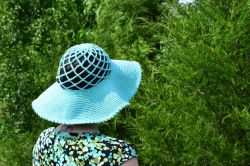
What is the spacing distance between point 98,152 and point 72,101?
0.24m

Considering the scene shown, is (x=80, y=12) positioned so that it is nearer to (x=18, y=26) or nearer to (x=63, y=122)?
(x=18, y=26)

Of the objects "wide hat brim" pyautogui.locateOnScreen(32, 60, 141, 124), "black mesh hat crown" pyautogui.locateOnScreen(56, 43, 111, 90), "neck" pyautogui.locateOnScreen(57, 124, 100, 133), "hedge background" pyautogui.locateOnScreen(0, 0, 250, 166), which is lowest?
"hedge background" pyautogui.locateOnScreen(0, 0, 250, 166)

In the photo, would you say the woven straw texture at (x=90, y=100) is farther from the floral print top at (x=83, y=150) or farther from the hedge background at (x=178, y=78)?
the hedge background at (x=178, y=78)

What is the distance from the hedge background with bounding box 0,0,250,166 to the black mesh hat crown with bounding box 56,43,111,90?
1296 millimetres

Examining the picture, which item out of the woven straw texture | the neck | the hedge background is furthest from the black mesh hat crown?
the hedge background

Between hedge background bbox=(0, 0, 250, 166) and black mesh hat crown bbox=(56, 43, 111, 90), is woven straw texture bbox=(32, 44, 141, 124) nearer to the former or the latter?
black mesh hat crown bbox=(56, 43, 111, 90)

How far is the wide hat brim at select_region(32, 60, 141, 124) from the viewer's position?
7.61ft

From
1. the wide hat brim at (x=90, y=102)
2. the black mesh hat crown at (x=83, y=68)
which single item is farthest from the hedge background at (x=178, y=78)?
the black mesh hat crown at (x=83, y=68)

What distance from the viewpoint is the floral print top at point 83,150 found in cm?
223

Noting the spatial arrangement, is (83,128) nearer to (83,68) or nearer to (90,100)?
(90,100)

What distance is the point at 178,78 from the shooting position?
3723 mm

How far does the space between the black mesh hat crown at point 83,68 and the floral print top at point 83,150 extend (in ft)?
0.64

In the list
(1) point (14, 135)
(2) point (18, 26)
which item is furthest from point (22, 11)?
(1) point (14, 135)

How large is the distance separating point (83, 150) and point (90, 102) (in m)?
0.19
